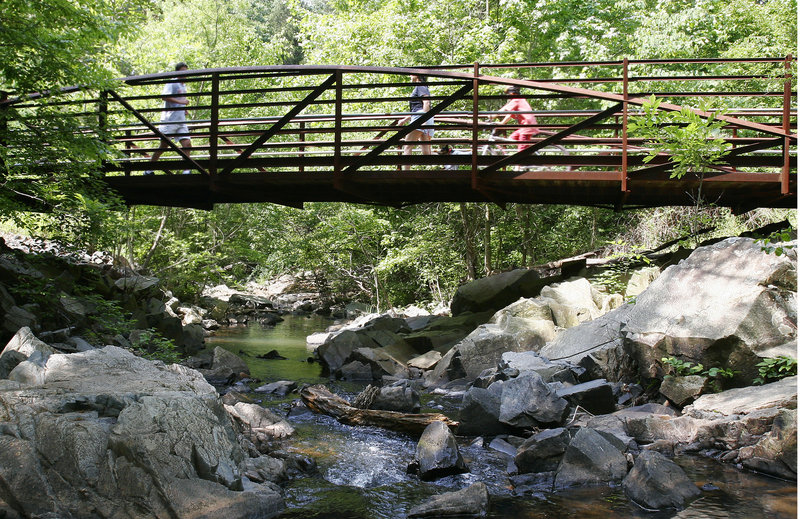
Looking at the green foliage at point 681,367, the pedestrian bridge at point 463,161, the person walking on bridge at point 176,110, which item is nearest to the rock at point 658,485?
the green foliage at point 681,367

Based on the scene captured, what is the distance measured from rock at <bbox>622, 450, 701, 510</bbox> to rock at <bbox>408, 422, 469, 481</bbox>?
1393mm

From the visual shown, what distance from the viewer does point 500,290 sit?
42.4 feet

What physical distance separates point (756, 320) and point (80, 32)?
7457 millimetres

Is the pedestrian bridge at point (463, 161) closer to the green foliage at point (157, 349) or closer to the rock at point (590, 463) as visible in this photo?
the green foliage at point (157, 349)

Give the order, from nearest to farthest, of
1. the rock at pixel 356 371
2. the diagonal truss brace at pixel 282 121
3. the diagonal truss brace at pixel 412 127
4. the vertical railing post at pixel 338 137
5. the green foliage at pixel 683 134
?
the green foliage at pixel 683 134 → the diagonal truss brace at pixel 412 127 → the diagonal truss brace at pixel 282 121 → the vertical railing post at pixel 338 137 → the rock at pixel 356 371

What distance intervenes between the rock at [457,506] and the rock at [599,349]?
3602 mm

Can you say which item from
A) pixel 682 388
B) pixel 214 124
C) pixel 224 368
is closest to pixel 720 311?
pixel 682 388

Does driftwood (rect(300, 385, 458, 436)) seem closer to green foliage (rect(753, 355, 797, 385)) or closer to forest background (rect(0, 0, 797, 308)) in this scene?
green foliage (rect(753, 355, 797, 385))

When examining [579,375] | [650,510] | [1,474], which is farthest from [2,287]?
[650,510]

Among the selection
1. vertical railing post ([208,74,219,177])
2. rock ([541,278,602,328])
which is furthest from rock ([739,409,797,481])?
vertical railing post ([208,74,219,177])

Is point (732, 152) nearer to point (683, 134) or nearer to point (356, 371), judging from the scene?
point (683, 134)

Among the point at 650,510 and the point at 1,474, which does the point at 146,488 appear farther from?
the point at 650,510

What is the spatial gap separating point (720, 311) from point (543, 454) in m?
3.00

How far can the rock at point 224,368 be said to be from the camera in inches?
397
